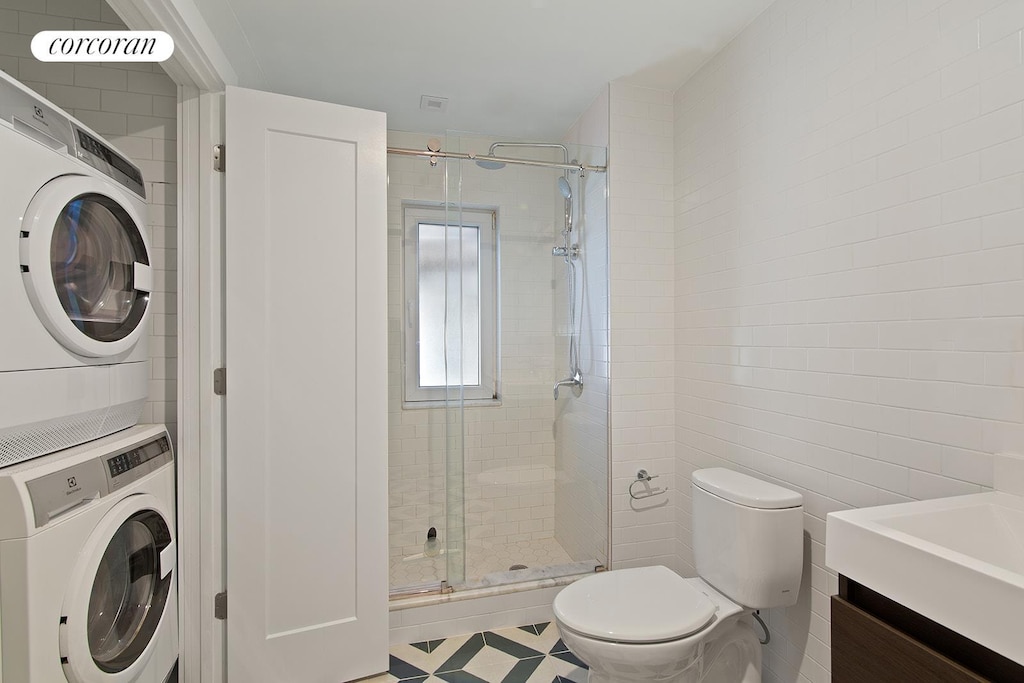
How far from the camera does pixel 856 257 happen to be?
1455 millimetres

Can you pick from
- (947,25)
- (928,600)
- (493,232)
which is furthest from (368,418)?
(947,25)

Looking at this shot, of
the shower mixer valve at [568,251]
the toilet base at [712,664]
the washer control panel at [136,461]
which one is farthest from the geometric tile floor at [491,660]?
the shower mixer valve at [568,251]

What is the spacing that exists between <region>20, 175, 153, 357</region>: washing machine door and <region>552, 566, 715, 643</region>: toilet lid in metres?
1.56

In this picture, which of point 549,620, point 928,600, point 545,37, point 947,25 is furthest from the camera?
point 549,620

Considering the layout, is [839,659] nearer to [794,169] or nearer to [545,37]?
[794,169]

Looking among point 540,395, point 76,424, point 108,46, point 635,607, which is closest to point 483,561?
point 540,395

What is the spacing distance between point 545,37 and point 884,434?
1838mm

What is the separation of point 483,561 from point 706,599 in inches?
41.6

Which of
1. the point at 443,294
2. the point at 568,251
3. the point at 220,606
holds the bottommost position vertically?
the point at 220,606

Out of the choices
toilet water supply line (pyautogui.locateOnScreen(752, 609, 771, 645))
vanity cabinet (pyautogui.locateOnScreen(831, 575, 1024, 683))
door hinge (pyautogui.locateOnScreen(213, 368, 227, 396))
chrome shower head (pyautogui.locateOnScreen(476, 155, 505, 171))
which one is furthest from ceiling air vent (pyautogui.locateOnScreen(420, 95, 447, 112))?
toilet water supply line (pyautogui.locateOnScreen(752, 609, 771, 645))

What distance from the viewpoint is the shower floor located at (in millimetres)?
2176

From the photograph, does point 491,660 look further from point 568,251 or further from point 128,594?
point 568,251

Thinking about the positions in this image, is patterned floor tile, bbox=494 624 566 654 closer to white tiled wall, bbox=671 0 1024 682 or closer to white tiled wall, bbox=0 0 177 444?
white tiled wall, bbox=671 0 1024 682

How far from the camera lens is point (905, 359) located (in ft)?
4.33
